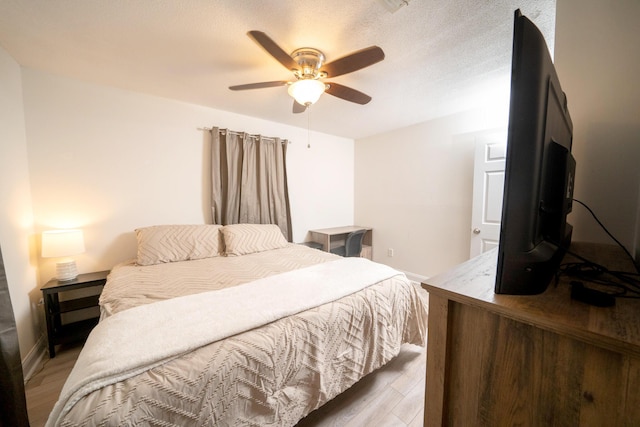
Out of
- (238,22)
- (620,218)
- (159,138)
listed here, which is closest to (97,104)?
(159,138)

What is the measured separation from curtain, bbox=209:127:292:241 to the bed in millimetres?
987

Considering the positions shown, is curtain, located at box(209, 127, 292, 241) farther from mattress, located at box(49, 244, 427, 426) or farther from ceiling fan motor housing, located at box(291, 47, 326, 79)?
ceiling fan motor housing, located at box(291, 47, 326, 79)

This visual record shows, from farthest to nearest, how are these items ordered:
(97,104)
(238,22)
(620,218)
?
(97,104), (238,22), (620,218)

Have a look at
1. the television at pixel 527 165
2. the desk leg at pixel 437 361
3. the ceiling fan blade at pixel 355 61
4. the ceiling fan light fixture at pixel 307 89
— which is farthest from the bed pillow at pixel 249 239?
the television at pixel 527 165

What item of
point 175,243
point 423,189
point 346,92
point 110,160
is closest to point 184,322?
point 175,243

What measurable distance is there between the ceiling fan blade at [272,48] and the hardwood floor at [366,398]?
84.5 inches

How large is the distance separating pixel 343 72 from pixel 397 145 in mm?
2190

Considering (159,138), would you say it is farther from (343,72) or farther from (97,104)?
(343,72)

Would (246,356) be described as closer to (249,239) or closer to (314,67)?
(249,239)

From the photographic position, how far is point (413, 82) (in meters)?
2.05

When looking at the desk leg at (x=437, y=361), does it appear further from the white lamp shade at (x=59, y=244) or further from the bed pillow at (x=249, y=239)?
the white lamp shade at (x=59, y=244)

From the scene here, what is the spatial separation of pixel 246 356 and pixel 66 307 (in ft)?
6.82

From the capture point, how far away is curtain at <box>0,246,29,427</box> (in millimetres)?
900

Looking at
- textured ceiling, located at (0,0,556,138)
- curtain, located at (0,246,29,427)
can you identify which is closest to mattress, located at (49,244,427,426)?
curtain, located at (0,246,29,427)
